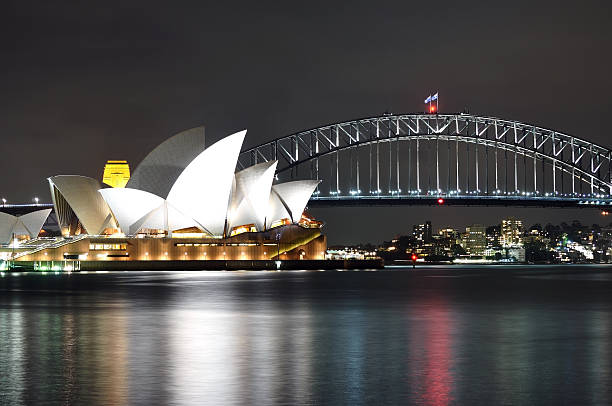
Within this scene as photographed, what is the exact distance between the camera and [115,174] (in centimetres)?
11494

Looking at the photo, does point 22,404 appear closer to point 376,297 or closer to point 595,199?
point 376,297

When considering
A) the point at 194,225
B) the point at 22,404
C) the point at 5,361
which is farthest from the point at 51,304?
the point at 194,225

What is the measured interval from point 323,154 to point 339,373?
109633 mm

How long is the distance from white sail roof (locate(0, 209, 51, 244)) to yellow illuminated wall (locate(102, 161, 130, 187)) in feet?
29.7

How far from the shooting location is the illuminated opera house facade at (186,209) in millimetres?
87250

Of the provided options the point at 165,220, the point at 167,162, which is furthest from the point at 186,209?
the point at 167,162

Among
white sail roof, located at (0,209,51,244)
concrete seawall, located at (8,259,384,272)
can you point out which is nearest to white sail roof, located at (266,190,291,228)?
concrete seawall, located at (8,259,384,272)

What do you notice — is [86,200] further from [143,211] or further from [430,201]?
[430,201]

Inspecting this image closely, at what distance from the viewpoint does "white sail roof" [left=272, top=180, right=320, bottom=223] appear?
330 feet

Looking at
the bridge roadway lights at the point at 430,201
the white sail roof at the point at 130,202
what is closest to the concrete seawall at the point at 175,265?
the white sail roof at the point at 130,202

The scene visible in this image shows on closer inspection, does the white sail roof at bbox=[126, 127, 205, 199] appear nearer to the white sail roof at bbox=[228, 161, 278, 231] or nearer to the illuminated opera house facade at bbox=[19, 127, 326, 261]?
the illuminated opera house facade at bbox=[19, 127, 326, 261]

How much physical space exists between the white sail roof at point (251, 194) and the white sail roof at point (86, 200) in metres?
13.5

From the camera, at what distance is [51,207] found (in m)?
120

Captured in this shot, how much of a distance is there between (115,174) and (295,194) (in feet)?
87.6
